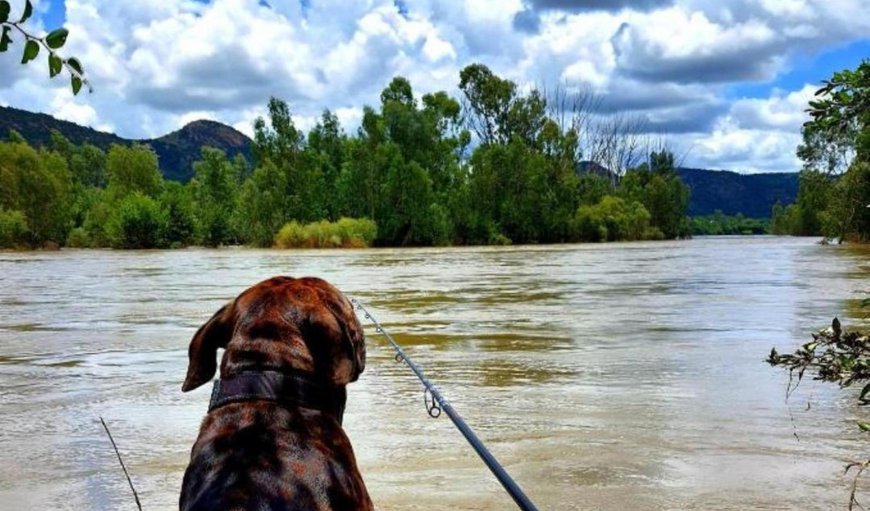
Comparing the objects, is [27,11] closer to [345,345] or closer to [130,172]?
[345,345]

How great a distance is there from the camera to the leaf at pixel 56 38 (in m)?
1.96

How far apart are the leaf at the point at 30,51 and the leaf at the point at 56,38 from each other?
3 cm

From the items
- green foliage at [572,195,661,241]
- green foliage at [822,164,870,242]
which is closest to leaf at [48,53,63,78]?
green foliage at [822,164,870,242]

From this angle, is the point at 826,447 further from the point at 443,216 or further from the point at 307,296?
the point at 443,216

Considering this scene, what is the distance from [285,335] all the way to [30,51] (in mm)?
1014

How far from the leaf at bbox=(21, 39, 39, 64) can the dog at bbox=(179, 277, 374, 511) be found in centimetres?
A: 94

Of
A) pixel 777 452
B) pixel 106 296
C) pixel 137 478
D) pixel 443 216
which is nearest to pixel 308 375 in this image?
pixel 137 478

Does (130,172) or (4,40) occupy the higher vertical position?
(130,172)

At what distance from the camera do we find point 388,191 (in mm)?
67500

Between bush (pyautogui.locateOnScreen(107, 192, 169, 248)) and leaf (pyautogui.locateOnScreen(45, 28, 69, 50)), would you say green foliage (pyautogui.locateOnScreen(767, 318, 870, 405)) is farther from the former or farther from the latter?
bush (pyautogui.locateOnScreen(107, 192, 169, 248))

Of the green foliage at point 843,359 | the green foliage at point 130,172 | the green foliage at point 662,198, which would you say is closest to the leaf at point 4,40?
the green foliage at point 843,359

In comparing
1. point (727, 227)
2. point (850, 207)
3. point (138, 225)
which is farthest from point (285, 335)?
point (727, 227)

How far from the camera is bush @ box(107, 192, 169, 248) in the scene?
64637 mm

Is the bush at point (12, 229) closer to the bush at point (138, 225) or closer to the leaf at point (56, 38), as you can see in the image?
the bush at point (138, 225)
